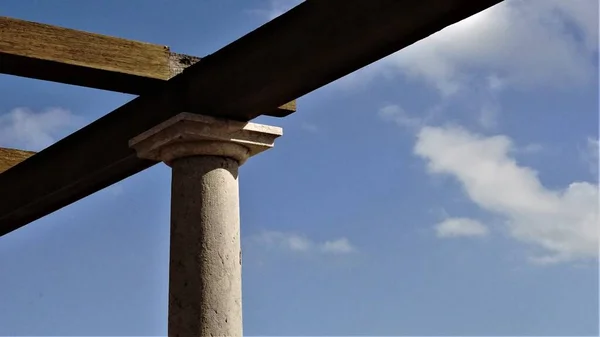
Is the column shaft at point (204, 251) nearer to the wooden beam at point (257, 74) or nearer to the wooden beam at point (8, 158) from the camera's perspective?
the wooden beam at point (257, 74)

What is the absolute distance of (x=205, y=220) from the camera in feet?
47.2

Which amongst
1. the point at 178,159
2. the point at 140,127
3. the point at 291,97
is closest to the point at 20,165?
the point at 140,127

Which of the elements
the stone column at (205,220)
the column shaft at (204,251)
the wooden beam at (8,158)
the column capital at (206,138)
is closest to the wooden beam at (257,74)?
the column capital at (206,138)

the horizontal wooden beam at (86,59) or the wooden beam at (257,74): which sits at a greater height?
the horizontal wooden beam at (86,59)

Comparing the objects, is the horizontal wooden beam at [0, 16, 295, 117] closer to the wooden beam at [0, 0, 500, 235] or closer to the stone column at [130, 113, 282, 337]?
the wooden beam at [0, 0, 500, 235]

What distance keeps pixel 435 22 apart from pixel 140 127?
20.4 ft

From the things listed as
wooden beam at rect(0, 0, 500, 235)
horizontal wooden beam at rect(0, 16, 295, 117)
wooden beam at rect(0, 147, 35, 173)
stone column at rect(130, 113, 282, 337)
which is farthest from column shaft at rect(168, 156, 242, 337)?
wooden beam at rect(0, 147, 35, 173)

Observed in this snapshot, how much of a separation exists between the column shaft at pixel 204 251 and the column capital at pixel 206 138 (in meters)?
0.16

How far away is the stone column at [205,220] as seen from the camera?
1412 cm

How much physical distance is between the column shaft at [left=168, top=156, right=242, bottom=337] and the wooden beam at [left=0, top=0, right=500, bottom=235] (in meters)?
0.90

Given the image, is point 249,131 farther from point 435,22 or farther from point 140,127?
point 435,22

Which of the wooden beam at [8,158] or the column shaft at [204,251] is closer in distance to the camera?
the column shaft at [204,251]

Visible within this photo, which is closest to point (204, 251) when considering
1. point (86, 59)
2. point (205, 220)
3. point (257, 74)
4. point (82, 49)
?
point (205, 220)

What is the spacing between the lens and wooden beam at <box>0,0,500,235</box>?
11.6 meters
